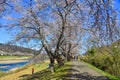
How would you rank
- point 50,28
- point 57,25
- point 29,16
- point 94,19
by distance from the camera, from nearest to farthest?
point 94,19 → point 29,16 → point 50,28 → point 57,25

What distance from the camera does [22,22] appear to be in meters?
30.5

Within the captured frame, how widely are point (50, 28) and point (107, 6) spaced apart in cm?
2568

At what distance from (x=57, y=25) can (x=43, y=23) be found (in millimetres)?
6268

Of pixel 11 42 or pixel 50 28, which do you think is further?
pixel 50 28

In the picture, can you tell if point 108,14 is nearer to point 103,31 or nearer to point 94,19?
point 94,19

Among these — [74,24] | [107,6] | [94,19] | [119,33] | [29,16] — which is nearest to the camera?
[107,6]

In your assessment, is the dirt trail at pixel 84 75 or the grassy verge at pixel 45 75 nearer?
the dirt trail at pixel 84 75

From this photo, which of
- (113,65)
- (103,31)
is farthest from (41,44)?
(103,31)

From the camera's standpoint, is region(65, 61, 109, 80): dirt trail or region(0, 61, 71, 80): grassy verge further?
region(0, 61, 71, 80): grassy verge

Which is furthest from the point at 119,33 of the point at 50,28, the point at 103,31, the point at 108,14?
the point at 50,28

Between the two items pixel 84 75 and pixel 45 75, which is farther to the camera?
pixel 45 75

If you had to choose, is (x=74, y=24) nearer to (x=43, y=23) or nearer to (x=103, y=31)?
(x=43, y=23)

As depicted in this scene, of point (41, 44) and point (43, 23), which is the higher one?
point (43, 23)

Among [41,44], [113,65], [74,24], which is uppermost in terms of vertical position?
[74,24]
